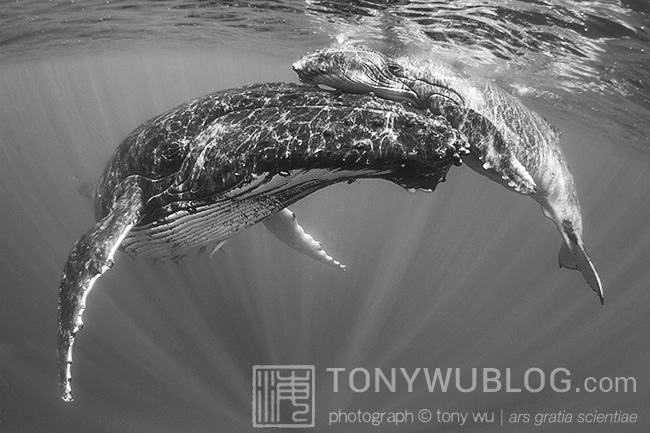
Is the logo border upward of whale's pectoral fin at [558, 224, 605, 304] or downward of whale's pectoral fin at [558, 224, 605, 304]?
downward

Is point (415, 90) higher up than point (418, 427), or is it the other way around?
point (415, 90)

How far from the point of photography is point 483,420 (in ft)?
67.7

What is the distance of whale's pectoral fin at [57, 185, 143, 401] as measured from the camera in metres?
3.74

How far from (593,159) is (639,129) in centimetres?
2403

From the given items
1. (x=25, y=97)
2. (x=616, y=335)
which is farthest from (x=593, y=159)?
(x=25, y=97)

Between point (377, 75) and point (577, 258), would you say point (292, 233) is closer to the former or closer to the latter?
point (377, 75)

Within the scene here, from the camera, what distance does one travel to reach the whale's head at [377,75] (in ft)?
19.5

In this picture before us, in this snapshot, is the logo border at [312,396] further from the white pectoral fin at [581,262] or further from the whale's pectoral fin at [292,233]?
the white pectoral fin at [581,262]

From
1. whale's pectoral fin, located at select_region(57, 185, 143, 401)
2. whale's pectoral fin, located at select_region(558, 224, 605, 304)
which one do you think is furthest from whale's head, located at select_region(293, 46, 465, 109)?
whale's pectoral fin, located at select_region(558, 224, 605, 304)

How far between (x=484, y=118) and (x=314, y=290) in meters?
21.6

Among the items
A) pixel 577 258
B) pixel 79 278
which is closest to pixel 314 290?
pixel 577 258

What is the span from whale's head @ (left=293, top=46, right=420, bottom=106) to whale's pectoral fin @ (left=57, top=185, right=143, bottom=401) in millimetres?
3163

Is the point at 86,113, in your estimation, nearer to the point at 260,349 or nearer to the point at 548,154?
the point at 260,349

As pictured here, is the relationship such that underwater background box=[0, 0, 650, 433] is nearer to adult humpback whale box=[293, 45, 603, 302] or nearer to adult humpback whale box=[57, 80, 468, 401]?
adult humpback whale box=[293, 45, 603, 302]
